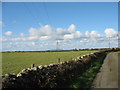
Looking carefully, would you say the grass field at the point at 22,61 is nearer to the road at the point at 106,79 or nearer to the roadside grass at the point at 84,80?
the roadside grass at the point at 84,80

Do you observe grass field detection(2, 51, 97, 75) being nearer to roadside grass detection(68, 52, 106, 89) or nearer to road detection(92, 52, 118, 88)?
roadside grass detection(68, 52, 106, 89)

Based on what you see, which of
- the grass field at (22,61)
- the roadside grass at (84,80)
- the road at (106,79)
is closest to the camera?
the roadside grass at (84,80)

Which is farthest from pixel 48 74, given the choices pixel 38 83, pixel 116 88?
pixel 116 88

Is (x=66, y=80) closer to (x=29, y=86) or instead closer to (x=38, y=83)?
(x=38, y=83)

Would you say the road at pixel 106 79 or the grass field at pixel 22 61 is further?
the grass field at pixel 22 61

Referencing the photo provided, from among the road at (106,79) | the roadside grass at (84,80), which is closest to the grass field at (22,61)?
the roadside grass at (84,80)

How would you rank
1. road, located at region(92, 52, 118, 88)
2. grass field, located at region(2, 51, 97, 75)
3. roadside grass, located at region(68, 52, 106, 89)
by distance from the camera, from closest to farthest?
roadside grass, located at region(68, 52, 106, 89), road, located at region(92, 52, 118, 88), grass field, located at region(2, 51, 97, 75)

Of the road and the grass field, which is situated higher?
the road

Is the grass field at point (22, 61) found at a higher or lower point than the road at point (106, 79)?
lower

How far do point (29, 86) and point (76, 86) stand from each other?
3.44 meters

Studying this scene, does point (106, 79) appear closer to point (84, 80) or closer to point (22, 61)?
point (84, 80)

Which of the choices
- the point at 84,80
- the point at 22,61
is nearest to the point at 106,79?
the point at 84,80

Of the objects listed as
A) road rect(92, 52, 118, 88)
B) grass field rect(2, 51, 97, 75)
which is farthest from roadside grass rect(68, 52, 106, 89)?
grass field rect(2, 51, 97, 75)

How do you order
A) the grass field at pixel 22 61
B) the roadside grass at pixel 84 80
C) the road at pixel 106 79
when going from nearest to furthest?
the roadside grass at pixel 84 80 → the road at pixel 106 79 → the grass field at pixel 22 61
